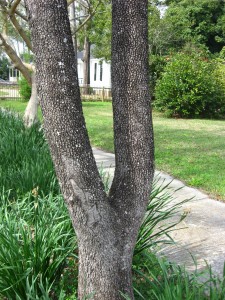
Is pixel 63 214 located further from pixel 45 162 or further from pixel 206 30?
pixel 206 30

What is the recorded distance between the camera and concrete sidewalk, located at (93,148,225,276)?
3.87m

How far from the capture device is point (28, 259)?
2893 mm

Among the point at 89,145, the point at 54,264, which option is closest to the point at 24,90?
the point at 54,264

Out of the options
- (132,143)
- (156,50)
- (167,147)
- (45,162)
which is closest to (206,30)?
(156,50)

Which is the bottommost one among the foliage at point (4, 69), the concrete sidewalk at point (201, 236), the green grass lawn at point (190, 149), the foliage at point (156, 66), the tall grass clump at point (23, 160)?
the concrete sidewalk at point (201, 236)

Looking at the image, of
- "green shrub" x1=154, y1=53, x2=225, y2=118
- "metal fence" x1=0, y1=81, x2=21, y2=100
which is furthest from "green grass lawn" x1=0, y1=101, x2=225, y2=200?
"metal fence" x1=0, y1=81, x2=21, y2=100

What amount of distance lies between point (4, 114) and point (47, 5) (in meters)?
6.93

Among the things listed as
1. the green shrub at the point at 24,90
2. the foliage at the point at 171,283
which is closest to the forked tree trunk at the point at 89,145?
the foliage at the point at 171,283

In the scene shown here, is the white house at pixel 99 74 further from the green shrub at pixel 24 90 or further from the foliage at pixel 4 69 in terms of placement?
the foliage at pixel 4 69

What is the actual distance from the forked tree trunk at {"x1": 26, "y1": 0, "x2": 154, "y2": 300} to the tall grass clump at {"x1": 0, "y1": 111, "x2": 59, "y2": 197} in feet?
6.25

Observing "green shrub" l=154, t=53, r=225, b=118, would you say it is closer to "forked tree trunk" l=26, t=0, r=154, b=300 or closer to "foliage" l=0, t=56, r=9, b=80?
"forked tree trunk" l=26, t=0, r=154, b=300

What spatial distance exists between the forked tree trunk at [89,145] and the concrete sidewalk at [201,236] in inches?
30.1

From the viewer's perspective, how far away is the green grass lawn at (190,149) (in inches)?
275

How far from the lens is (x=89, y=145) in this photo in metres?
2.53
